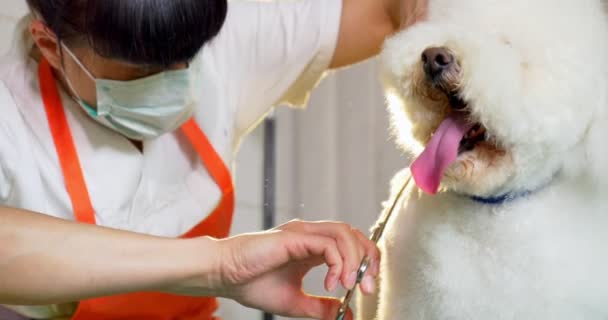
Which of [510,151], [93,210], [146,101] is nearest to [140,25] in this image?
[146,101]

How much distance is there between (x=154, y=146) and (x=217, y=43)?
0.16 metres

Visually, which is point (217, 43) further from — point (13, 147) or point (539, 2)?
point (539, 2)

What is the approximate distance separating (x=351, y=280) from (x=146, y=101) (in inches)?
13.5

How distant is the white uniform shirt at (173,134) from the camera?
0.83 metres

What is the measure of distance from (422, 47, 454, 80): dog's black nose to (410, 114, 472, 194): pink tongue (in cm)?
5

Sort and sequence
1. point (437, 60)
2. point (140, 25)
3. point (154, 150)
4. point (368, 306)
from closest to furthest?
point (437, 60) → point (140, 25) → point (368, 306) → point (154, 150)

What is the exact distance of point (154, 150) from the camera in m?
0.94

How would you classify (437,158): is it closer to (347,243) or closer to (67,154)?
(347,243)

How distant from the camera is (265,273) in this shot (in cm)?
70

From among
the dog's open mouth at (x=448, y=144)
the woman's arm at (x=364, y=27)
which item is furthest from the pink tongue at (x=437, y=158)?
the woman's arm at (x=364, y=27)

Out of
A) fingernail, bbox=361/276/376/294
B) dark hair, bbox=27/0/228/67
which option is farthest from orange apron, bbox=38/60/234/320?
fingernail, bbox=361/276/376/294

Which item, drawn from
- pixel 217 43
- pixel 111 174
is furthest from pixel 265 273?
pixel 217 43

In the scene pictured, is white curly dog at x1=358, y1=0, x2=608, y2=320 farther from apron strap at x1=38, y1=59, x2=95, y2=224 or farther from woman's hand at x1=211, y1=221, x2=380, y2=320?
apron strap at x1=38, y1=59, x2=95, y2=224

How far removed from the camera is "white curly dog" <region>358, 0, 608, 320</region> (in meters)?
0.61
